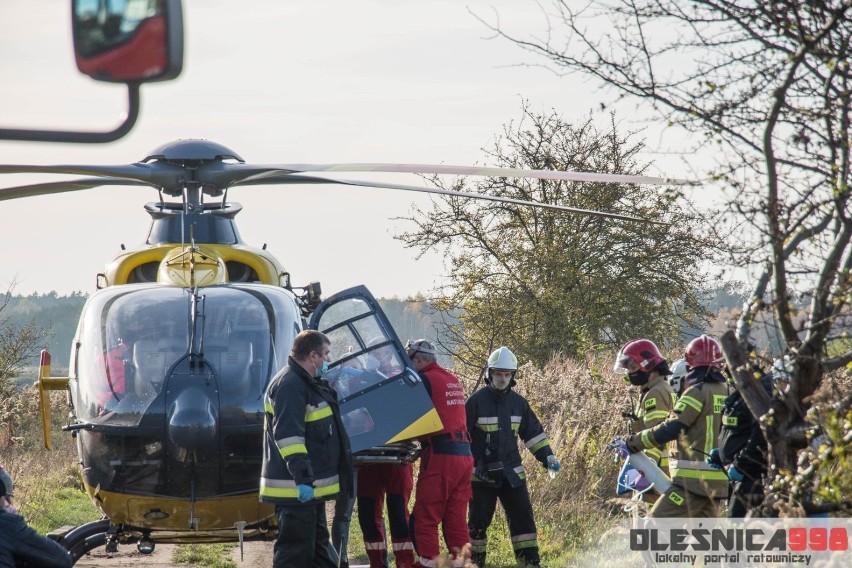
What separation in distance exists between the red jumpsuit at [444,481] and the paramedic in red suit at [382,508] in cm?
40

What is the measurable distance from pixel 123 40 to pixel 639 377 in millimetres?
6647

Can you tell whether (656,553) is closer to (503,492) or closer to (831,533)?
(831,533)

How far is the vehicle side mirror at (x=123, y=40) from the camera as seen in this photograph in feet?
9.68

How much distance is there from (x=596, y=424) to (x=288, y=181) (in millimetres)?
5275

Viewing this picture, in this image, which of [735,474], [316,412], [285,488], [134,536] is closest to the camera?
[735,474]

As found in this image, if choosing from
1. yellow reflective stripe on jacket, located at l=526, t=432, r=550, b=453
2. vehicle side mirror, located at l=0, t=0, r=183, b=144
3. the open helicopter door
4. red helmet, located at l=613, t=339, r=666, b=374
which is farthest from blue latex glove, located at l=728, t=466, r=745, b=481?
vehicle side mirror, located at l=0, t=0, r=183, b=144

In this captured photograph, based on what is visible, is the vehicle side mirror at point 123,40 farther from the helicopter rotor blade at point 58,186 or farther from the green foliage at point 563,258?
the green foliage at point 563,258

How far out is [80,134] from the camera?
325 centimetres

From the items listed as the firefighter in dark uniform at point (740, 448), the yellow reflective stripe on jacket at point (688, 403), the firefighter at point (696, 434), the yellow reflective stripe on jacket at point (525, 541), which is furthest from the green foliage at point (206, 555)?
the firefighter in dark uniform at point (740, 448)

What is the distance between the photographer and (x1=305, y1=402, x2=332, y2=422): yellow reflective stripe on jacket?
7.73 metres

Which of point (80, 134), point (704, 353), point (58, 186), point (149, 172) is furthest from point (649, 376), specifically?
point (80, 134)

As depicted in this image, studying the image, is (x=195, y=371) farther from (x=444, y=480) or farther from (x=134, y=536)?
(x=444, y=480)

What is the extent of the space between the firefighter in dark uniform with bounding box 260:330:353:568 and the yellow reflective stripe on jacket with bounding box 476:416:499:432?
250cm

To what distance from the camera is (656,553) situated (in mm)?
7832
